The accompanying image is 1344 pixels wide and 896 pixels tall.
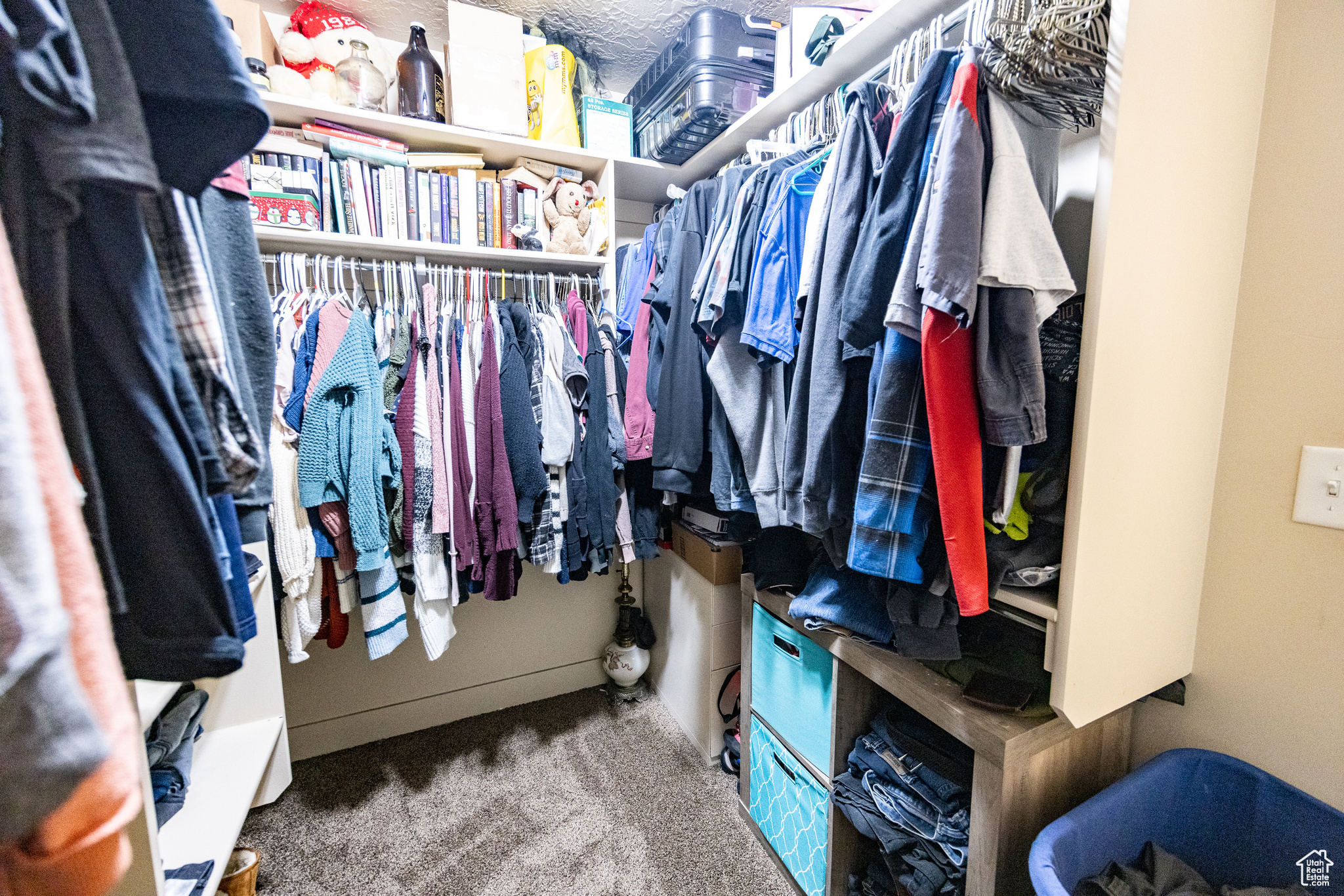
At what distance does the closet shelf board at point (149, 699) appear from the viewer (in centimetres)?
74

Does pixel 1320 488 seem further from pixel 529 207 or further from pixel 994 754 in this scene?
pixel 529 207

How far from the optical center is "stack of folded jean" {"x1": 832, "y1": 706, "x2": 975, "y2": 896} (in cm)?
99

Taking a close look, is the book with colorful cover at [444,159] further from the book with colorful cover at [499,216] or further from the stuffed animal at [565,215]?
the stuffed animal at [565,215]

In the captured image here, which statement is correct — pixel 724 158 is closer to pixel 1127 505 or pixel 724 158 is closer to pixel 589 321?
pixel 589 321

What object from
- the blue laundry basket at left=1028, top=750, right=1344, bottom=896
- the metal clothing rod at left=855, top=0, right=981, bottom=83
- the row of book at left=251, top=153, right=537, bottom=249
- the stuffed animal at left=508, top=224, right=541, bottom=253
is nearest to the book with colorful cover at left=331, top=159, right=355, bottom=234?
the row of book at left=251, top=153, right=537, bottom=249

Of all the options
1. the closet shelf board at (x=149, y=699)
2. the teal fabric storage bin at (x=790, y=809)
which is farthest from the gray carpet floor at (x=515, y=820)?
the closet shelf board at (x=149, y=699)

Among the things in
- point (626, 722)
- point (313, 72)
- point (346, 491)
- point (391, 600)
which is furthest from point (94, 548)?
point (626, 722)

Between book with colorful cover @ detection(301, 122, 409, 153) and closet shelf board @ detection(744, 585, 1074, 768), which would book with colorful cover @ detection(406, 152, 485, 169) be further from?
closet shelf board @ detection(744, 585, 1074, 768)

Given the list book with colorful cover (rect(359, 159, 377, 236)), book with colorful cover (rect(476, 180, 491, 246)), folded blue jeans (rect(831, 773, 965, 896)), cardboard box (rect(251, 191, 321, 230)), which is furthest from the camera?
book with colorful cover (rect(476, 180, 491, 246))

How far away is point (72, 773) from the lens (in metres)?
0.28

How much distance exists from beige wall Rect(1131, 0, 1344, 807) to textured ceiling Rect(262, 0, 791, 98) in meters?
1.33

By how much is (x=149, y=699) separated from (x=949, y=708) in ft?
4.05

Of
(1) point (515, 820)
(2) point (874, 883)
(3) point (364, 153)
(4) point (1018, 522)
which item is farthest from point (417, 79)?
(2) point (874, 883)

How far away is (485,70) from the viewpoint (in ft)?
5.12
